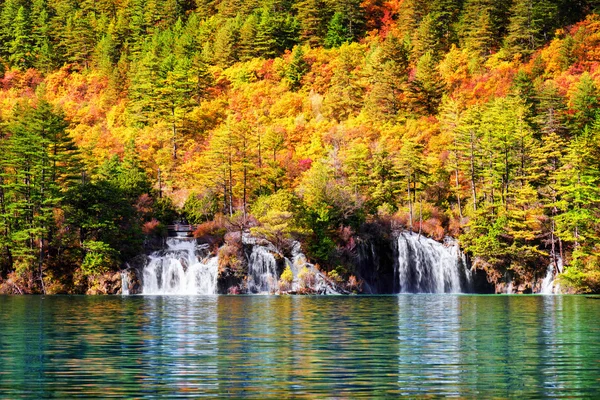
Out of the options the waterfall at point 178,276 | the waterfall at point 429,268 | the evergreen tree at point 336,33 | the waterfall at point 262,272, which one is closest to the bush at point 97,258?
the waterfall at point 178,276

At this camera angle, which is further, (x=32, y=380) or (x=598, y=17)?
(x=598, y=17)

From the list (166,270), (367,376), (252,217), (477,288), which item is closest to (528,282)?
(477,288)

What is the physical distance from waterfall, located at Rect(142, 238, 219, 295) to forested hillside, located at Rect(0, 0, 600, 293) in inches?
114

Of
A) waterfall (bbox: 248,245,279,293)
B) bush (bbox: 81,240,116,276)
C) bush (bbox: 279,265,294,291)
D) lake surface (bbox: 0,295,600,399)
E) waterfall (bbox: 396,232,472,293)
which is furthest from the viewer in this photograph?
waterfall (bbox: 396,232,472,293)

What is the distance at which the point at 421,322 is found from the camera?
34.6 metres

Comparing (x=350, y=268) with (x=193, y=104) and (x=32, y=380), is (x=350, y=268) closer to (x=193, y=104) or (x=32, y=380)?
(x=193, y=104)

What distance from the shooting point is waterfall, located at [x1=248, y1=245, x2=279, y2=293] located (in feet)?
230

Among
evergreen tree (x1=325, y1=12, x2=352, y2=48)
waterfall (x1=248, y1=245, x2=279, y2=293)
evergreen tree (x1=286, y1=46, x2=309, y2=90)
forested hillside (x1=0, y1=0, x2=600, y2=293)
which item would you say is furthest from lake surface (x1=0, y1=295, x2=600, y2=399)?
evergreen tree (x1=325, y1=12, x2=352, y2=48)

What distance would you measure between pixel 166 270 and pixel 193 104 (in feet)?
141

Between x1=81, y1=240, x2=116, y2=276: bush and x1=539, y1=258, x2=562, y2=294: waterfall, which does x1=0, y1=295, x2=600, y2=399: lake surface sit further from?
x1=539, y1=258, x2=562, y2=294: waterfall

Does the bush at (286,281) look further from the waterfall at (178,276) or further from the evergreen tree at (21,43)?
the evergreen tree at (21,43)

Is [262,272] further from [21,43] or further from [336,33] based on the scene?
[21,43]

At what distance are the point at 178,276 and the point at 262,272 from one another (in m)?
6.62

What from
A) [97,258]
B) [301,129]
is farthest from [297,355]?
[301,129]
